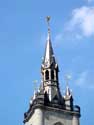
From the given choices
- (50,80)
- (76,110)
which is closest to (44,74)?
(50,80)

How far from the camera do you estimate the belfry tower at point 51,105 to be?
116 metres

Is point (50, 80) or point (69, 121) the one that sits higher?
point (50, 80)

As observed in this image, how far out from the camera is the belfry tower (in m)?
116

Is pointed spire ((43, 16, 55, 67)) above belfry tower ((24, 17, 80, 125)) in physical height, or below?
above

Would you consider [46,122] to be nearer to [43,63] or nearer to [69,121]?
[69,121]

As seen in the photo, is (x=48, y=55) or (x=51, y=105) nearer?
(x=51, y=105)

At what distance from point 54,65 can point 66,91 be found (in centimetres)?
595

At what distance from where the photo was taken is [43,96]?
4665 inches

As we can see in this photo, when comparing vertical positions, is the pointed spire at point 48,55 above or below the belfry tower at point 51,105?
above

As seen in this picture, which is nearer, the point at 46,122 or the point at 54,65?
the point at 46,122

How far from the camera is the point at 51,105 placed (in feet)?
386

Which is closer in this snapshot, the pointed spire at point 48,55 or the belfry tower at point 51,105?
the belfry tower at point 51,105

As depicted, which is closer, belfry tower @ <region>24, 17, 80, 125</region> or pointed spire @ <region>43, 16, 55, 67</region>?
belfry tower @ <region>24, 17, 80, 125</region>

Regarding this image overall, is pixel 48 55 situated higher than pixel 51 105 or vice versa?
pixel 48 55
